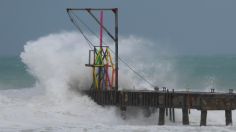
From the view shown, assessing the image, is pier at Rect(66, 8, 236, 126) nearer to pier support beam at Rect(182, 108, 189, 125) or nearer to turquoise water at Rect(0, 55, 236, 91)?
pier support beam at Rect(182, 108, 189, 125)

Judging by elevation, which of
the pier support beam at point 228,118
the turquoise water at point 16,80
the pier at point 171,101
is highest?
the turquoise water at point 16,80

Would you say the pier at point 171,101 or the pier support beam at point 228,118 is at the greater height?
the pier at point 171,101

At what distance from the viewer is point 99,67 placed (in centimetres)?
3756

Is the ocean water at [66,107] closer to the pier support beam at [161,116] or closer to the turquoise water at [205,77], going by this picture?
the pier support beam at [161,116]

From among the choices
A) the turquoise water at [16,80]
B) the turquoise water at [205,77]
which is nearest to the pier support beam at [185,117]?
the turquoise water at [205,77]

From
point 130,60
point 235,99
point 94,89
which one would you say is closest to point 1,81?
point 130,60

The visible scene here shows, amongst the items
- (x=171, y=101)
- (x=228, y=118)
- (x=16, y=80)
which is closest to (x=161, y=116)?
(x=171, y=101)

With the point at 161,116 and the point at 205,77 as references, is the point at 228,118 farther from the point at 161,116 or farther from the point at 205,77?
the point at 205,77

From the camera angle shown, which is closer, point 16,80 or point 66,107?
point 66,107

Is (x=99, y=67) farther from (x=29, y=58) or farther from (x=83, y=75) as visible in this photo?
(x=29, y=58)

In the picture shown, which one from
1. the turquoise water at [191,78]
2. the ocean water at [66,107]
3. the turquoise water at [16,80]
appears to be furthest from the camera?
the turquoise water at [16,80]

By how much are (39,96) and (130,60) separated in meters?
19.5

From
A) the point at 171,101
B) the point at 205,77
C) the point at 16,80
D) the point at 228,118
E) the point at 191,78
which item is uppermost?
the point at 205,77

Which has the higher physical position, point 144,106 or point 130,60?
point 130,60
